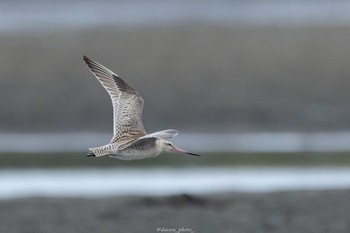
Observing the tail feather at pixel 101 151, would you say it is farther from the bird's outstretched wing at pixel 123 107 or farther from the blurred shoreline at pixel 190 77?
the blurred shoreline at pixel 190 77

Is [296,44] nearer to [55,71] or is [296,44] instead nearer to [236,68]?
[236,68]

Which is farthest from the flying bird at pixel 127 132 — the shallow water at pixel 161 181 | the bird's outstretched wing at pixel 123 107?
the shallow water at pixel 161 181

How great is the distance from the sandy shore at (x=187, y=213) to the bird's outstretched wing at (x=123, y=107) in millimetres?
857

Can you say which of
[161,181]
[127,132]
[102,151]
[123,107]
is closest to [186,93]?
[161,181]

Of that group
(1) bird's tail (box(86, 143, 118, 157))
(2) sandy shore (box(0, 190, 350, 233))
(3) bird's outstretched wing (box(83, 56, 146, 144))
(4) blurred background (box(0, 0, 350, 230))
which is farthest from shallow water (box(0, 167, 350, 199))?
(1) bird's tail (box(86, 143, 118, 157))

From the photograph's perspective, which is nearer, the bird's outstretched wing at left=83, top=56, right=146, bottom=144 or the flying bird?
the flying bird

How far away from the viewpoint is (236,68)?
1920 centimetres

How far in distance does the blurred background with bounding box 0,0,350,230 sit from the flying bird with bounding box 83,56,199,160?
1594 millimetres

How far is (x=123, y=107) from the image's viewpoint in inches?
432

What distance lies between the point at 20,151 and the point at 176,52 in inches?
201

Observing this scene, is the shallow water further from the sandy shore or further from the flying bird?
the flying bird

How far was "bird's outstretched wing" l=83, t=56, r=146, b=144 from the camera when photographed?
1062cm

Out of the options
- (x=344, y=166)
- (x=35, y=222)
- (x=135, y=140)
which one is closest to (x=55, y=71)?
(x=344, y=166)

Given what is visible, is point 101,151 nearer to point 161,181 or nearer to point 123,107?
point 123,107
